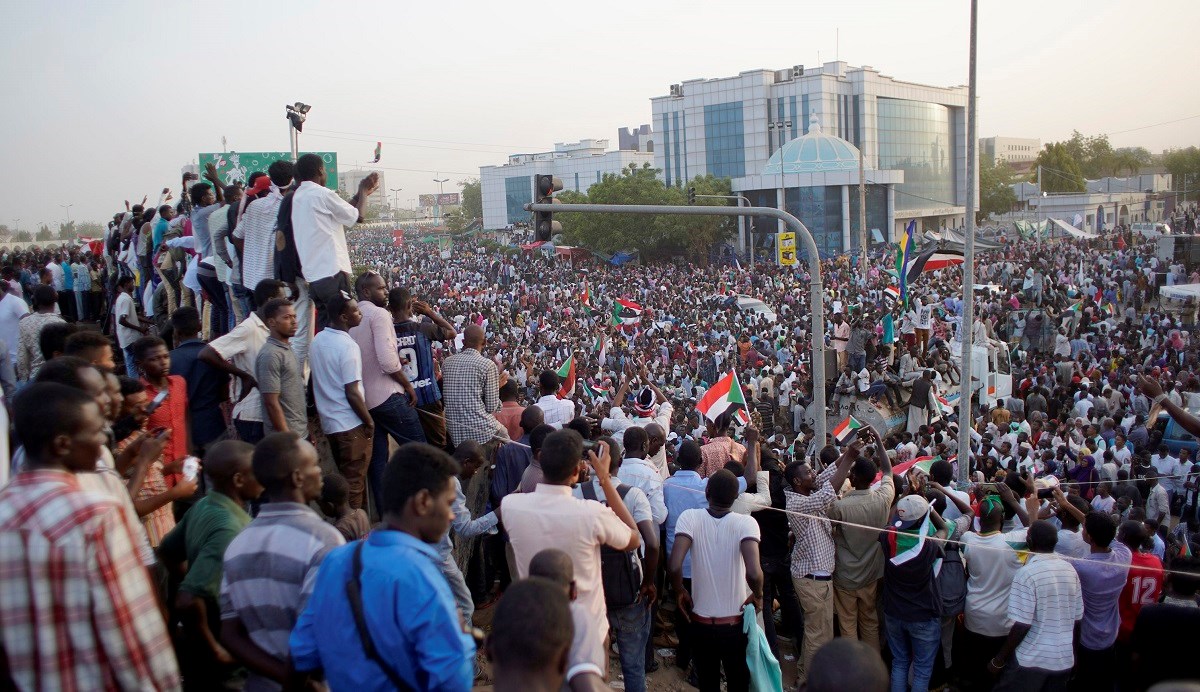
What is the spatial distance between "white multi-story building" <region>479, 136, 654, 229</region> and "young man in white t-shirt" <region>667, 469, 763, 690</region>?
309 ft

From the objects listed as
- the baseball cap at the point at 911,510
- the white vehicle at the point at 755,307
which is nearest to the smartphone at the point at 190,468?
the baseball cap at the point at 911,510

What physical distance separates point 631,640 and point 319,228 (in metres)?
3.50

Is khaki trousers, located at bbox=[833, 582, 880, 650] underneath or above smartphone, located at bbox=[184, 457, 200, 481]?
underneath

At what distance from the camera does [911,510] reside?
5.87 meters

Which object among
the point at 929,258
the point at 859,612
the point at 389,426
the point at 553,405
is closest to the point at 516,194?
the point at 929,258

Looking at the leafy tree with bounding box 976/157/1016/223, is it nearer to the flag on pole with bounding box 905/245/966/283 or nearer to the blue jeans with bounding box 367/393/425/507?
the flag on pole with bounding box 905/245/966/283

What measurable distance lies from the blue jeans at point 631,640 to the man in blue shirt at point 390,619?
241 cm

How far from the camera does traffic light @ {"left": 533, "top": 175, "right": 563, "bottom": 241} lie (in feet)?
40.3

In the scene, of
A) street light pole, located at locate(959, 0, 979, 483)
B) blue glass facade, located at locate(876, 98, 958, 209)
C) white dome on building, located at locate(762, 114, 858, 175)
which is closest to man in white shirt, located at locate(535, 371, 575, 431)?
street light pole, located at locate(959, 0, 979, 483)

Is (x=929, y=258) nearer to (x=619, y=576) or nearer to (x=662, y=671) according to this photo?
(x=662, y=671)

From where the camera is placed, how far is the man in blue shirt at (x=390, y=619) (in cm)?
267

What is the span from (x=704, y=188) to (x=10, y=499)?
185 feet

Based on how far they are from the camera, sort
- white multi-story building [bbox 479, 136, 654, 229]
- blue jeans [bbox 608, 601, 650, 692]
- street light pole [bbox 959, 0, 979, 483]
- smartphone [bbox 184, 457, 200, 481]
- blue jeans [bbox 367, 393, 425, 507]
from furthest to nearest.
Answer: white multi-story building [bbox 479, 136, 654, 229] → street light pole [bbox 959, 0, 979, 483] → blue jeans [bbox 367, 393, 425, 507] → blue jeans [bbox 608, 601, 650, 692] → smartphone [bbox 184, 457, 200, 481]

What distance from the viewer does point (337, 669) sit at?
110 inches
